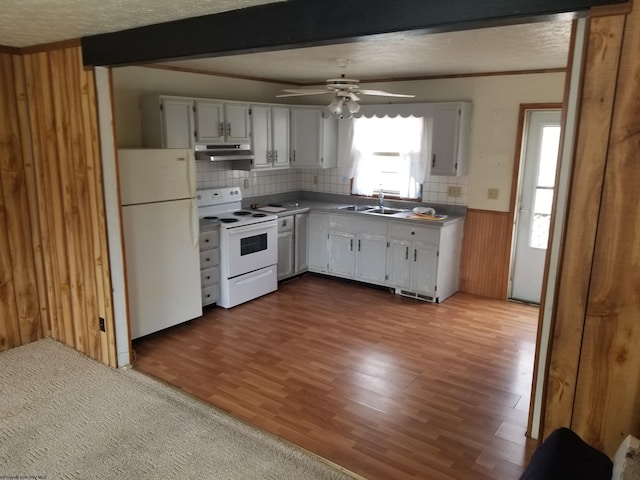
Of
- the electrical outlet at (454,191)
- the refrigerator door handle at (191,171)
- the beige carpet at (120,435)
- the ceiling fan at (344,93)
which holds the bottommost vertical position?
the beige carpet at (120,435)

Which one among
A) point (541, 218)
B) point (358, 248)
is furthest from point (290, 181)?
point (541, 218)

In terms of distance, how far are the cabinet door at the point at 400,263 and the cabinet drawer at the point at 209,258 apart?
1.87 meters

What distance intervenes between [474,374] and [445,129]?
2641 mm

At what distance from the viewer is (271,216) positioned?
204 inches

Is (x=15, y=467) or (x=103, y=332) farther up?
(x=103, y=332)

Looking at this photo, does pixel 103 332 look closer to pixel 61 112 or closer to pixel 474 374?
pixel 61 112

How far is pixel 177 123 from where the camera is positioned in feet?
14.5

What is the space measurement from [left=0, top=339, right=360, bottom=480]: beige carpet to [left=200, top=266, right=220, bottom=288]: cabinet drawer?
1.31m

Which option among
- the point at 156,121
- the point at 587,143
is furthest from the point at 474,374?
the point at 156,121

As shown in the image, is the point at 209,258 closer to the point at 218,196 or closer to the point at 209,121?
the point at 218,196

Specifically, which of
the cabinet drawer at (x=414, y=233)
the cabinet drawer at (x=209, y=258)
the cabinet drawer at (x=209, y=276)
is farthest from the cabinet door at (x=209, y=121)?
the cabinet drawer at (x=414, y=233)

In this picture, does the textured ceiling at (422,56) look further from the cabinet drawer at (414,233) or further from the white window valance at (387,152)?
the cabinet drawer at (414,233)

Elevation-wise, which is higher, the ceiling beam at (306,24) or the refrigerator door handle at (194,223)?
the ceiling beam at (306,24)

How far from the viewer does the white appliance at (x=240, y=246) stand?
15.6 ft
